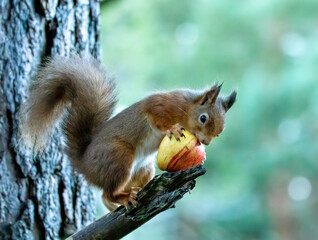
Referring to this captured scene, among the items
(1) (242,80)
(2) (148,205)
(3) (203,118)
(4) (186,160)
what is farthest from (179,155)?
(1) (242,80)

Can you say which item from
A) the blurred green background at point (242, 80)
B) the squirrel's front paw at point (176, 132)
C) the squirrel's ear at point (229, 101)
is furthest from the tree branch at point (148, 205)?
the blurred green background at point (242, 80)

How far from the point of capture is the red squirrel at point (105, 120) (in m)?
1.69

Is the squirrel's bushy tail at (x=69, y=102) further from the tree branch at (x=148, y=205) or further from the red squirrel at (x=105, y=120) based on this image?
the tree branch at (x=148, y=205)

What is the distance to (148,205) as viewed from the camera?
1.37m

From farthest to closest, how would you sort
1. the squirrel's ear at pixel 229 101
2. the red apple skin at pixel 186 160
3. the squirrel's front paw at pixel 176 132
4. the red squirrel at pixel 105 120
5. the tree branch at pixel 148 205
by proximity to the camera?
the squirrel's ear at pixel 229 101, the red squirrel at pixel 105 120, the squirrel's front paw at pixel 176 132, the red apple skin at pixel 186 160, the tree branch at pixel 148 205

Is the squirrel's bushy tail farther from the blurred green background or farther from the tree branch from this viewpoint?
the blurred green background

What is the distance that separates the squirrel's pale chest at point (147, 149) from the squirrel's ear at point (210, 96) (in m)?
0.16

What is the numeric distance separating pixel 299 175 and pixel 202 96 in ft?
11.5

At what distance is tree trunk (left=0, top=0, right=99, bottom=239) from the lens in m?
1.75

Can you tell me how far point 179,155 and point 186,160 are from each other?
0.07 ft

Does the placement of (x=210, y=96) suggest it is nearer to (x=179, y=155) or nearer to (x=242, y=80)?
(x=179, y=155)

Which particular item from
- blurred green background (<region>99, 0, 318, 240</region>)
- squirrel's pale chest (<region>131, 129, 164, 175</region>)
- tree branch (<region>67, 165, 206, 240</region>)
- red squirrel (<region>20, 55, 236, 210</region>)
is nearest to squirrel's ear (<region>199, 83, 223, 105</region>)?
red squirrel (<region>20, 55, 236, 210</region>)

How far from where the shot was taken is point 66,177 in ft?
6.11

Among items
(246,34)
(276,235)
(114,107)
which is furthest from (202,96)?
(276,235)
